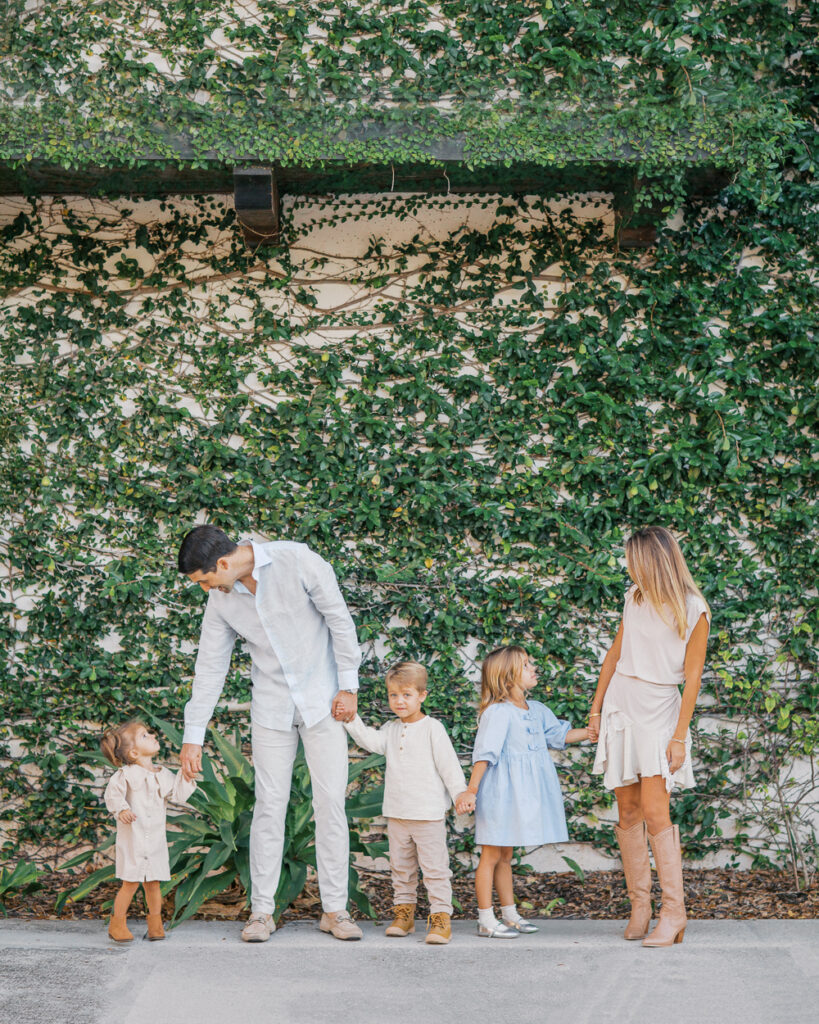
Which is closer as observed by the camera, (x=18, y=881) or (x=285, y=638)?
(x=285, y=638)

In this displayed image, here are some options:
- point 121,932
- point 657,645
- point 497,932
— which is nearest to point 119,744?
point 121,932

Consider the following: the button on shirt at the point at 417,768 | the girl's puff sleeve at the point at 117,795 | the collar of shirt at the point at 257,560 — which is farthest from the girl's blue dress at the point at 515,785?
the girl's puff sleeve at the point at 117,795

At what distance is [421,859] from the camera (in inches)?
173

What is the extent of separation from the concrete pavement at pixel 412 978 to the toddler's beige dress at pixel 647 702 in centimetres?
72

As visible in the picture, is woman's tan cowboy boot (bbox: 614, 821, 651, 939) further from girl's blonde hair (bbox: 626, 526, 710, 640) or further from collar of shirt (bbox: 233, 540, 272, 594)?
collar of shirt (bbox: 233, 540, 272, 594)

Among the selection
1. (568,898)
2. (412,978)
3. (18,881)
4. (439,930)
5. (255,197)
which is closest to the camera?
(412,978)

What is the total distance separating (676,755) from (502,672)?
2.72ft

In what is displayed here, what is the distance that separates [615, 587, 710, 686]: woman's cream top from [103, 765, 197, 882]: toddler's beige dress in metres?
1.97

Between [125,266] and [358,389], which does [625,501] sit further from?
[125,266]

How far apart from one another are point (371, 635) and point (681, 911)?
2.17 m

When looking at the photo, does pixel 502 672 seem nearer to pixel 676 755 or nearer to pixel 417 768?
pixel 417 768

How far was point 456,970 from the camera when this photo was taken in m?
3.94

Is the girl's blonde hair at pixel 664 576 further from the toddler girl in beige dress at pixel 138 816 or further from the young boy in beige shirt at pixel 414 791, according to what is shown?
the toddler girl in beige dress at pixel 138 816

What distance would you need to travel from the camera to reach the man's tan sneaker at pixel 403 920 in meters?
4.39
